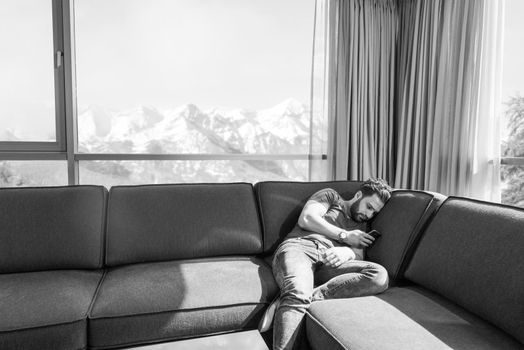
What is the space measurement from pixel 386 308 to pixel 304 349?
370 mm

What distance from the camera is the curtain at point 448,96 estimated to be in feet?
7.11

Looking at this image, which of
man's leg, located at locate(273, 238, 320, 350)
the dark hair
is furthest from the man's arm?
the dark hair

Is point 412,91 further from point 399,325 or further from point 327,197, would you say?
point 399,325

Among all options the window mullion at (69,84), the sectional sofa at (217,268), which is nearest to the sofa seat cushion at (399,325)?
the sectional sofa at (217,268)

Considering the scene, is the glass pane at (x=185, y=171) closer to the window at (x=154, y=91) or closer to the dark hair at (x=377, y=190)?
the window at (x=154, y=91)

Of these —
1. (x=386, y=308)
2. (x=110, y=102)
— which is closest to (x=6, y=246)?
(x=110, y=102)

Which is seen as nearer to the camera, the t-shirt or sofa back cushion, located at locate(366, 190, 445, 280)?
sofa back cushion, located at locate(366, 190, 445, 280)

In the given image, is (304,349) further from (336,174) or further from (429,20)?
(429,20)

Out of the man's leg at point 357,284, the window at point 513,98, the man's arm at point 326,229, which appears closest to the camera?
the man's leg at point 357,284

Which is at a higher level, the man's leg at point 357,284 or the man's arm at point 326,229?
the man's arm at point 326,229

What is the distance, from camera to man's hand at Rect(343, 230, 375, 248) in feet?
6.10

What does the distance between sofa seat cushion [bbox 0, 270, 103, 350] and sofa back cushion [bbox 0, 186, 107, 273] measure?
194mm

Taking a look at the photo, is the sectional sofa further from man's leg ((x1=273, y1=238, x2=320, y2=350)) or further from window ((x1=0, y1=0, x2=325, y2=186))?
window ((x1=0, y1=0, x2=325, y2=186))

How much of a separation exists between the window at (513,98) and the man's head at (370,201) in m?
0.84
